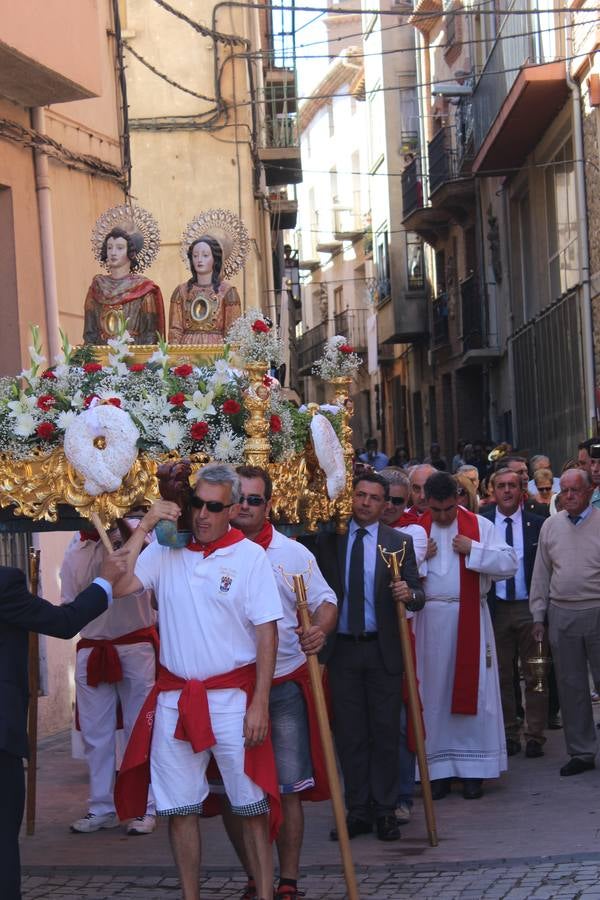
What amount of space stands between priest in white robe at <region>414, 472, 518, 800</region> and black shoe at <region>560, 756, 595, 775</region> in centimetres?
45

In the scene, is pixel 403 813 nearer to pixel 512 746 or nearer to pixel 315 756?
pixel 315 756

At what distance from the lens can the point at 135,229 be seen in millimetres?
8852

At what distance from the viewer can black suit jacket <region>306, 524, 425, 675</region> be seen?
7.88 m

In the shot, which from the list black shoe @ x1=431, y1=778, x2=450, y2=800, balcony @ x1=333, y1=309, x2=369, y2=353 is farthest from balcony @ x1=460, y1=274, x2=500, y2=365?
black shoe @ x1=431, y1=778, x2=450, y2=800

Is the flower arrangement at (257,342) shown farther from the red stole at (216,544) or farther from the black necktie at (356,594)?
the black necktie at (356,594)

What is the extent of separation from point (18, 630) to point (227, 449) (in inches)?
56.2

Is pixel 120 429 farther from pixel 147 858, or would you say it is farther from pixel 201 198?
pixel 201 198

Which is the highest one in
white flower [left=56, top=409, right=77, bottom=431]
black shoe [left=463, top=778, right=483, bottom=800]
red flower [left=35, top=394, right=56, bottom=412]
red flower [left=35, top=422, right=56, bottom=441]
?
→ red flower [left=35, top=394, right=56, bottom=412]

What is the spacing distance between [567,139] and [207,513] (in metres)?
14.3

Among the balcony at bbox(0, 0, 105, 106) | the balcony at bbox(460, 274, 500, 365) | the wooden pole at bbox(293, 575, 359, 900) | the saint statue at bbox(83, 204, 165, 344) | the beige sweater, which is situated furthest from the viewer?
the balcony at bbox(460, 274, 500, 365)

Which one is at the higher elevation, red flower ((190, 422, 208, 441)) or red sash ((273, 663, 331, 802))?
red flower ((190, 422, 208, 441))

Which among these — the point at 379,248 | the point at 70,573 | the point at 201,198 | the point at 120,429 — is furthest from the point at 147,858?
the point at 379,248

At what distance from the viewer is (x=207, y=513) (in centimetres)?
588

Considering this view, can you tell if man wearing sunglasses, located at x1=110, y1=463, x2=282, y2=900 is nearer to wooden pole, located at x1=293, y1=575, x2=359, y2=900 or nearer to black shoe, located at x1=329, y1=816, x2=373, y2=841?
wooden pole, located at x1=293, y1=575, x2=359, y2=900
